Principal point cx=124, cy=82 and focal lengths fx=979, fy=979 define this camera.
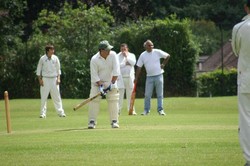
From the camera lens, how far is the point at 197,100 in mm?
36531

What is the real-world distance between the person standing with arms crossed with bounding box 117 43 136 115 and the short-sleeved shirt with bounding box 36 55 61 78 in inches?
91.7

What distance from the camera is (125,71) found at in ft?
103

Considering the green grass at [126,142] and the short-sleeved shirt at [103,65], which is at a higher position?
the short-sleeved shirt at [103,65]

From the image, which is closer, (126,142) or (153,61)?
(126,142)

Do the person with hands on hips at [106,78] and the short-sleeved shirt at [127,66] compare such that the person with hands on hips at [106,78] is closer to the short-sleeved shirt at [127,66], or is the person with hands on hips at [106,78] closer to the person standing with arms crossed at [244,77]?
the person standing with arms crossed at [244,77]

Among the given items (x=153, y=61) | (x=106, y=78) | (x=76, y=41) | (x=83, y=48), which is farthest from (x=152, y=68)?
(x=76, y=41)

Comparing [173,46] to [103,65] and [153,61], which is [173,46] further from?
[103,65]

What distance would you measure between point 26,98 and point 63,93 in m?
1.67

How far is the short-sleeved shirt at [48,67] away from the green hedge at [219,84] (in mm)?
16554

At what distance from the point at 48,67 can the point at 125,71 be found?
9.68 ft

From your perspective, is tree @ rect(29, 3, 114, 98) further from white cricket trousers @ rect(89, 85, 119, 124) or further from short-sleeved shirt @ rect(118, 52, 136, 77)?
white cricket trousers @ rect(89, 85, 119, 124)

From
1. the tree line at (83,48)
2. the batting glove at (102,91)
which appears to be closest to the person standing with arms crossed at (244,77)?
the batting glove at (102,91)

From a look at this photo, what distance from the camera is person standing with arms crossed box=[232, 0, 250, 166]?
44.4 ft

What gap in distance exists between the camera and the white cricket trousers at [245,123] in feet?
44.3
